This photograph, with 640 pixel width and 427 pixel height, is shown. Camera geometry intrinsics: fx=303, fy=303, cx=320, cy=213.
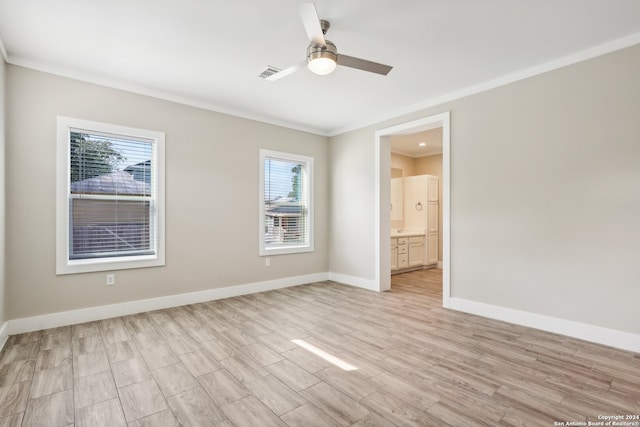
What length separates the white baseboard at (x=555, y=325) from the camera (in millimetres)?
2764

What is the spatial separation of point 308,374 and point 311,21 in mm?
2551

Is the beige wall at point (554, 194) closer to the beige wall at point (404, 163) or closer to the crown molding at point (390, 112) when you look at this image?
the crown molding at point (390, 112)

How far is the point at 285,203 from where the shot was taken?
5.37m

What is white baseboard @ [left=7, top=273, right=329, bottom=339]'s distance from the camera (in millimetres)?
3182

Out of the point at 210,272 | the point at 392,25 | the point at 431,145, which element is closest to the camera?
the point at 392,25

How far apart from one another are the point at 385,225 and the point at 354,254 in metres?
0.80

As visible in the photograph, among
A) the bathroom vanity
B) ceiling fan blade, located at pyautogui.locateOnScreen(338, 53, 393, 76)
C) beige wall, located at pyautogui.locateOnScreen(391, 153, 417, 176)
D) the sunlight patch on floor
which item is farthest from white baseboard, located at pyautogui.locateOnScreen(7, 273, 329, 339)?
beige wall, located at pyautogui.locateOnScreen(391, 153, 417, 176)

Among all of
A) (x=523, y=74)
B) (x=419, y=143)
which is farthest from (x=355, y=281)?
(x=523, y=74)

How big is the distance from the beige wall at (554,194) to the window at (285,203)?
2.52 m

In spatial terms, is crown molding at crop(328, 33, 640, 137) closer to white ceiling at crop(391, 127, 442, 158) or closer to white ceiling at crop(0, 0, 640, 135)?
white ceiling at crop(0, 0, 640, 135)

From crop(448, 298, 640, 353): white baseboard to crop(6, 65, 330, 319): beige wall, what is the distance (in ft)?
9.04

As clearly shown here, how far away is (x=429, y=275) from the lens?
6.33m

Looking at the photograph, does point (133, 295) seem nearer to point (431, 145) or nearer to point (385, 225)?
point (385, 225)

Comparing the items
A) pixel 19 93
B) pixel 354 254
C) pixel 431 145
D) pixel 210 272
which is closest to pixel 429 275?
pixel 354 254
